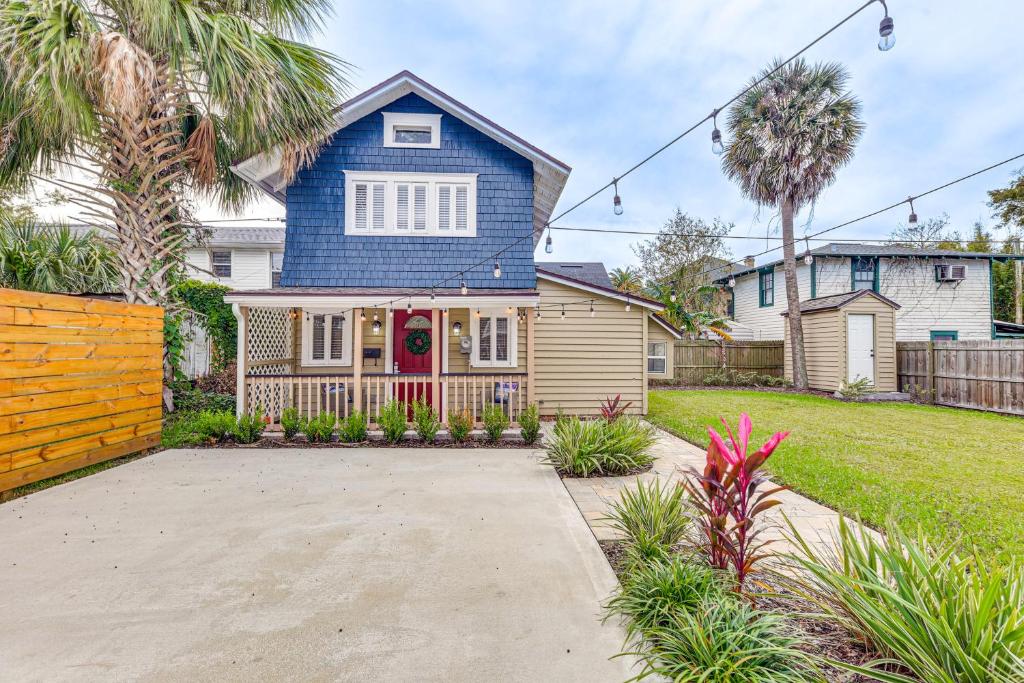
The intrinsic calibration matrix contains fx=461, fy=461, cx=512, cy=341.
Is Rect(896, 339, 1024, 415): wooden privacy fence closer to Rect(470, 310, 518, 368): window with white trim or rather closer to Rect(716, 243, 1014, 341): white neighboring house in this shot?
Rect(716, 243, 1014, 341): white neighboring house

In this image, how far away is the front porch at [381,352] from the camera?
7863mm

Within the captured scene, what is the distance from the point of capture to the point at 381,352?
387 inches

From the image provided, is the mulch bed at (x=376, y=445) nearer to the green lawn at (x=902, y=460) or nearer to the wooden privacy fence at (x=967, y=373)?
the green lawn at (x=902, y=460)

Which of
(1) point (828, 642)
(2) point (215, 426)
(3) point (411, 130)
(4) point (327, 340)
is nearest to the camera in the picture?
(1) point (828, 642)

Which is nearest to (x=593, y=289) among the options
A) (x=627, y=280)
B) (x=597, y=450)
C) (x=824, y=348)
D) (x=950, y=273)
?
(x=597, y=450)

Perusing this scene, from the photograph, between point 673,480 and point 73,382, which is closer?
point 673,480

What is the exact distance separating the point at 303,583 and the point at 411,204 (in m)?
7.80

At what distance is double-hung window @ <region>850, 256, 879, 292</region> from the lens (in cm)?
1720

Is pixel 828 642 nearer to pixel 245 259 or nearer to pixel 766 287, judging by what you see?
pixel 766 287

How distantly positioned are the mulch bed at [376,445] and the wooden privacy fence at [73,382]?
1.08 metres

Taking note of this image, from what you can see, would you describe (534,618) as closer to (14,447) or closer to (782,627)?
(782,627)

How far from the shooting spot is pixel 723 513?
2.46 metres

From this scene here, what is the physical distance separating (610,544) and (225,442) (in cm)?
641

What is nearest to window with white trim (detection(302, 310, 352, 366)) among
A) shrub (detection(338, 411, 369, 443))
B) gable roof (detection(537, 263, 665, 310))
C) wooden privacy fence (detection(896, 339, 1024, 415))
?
shrub (detection(338, 411, 369, 443))
